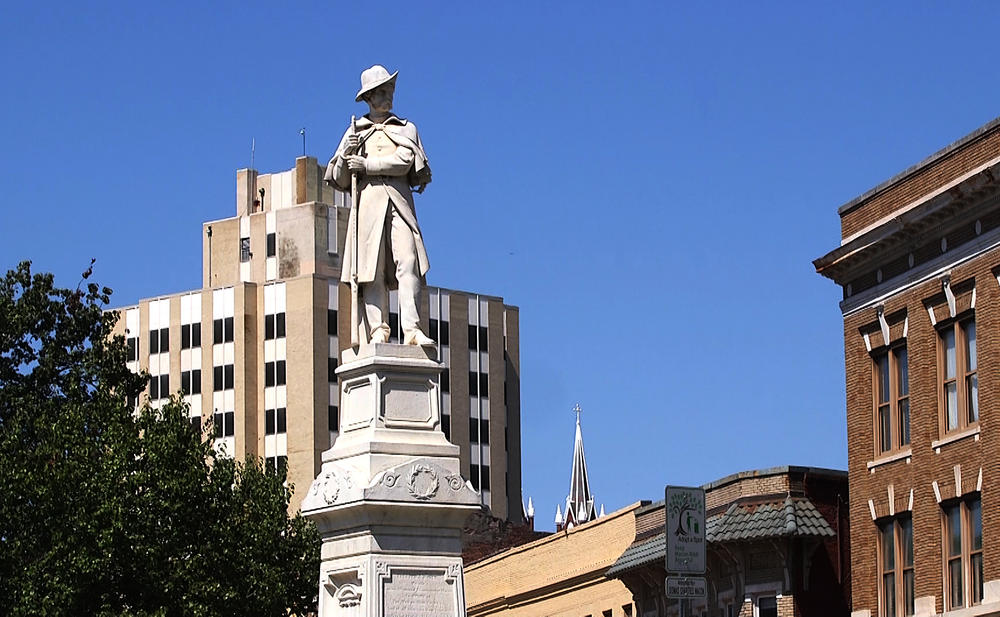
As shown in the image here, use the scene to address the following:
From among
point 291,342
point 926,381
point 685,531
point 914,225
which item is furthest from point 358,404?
point 291,342

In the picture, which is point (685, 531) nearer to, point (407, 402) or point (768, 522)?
point (407, 402)

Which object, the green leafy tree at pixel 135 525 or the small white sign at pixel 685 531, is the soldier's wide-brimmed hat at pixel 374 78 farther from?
the green leafy tree at pixel 135 525

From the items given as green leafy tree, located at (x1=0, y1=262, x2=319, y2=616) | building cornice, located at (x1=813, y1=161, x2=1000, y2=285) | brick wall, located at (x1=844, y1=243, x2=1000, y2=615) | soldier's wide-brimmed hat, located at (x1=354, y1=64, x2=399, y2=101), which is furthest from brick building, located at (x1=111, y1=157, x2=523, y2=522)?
soldier's wide-brimmed hat, located at (x1=354, y1=64, x2=399, y2=101)

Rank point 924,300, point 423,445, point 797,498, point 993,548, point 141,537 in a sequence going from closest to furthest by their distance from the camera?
point 423,445 < point 993,548 < point 924,300 < point 141,537 < point 797,498

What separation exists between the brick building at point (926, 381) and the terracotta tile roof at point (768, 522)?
3495 millimetres

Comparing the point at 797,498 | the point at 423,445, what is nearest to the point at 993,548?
the point at 797,498

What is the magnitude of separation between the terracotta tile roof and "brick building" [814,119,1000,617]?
349cm

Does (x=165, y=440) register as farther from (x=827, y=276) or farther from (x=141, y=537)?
(x=827, y=276)

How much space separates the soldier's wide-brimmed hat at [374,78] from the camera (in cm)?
1927

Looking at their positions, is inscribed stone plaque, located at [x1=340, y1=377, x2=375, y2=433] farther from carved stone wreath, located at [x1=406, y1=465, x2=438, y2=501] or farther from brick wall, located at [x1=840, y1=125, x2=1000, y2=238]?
brick wall, located at [x1=840, y1=125, x2=1000, y2=238]

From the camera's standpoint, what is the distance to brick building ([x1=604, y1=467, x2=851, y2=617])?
49.0 meters

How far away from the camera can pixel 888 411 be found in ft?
144

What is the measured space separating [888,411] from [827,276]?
13.8ft

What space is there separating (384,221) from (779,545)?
105ft
